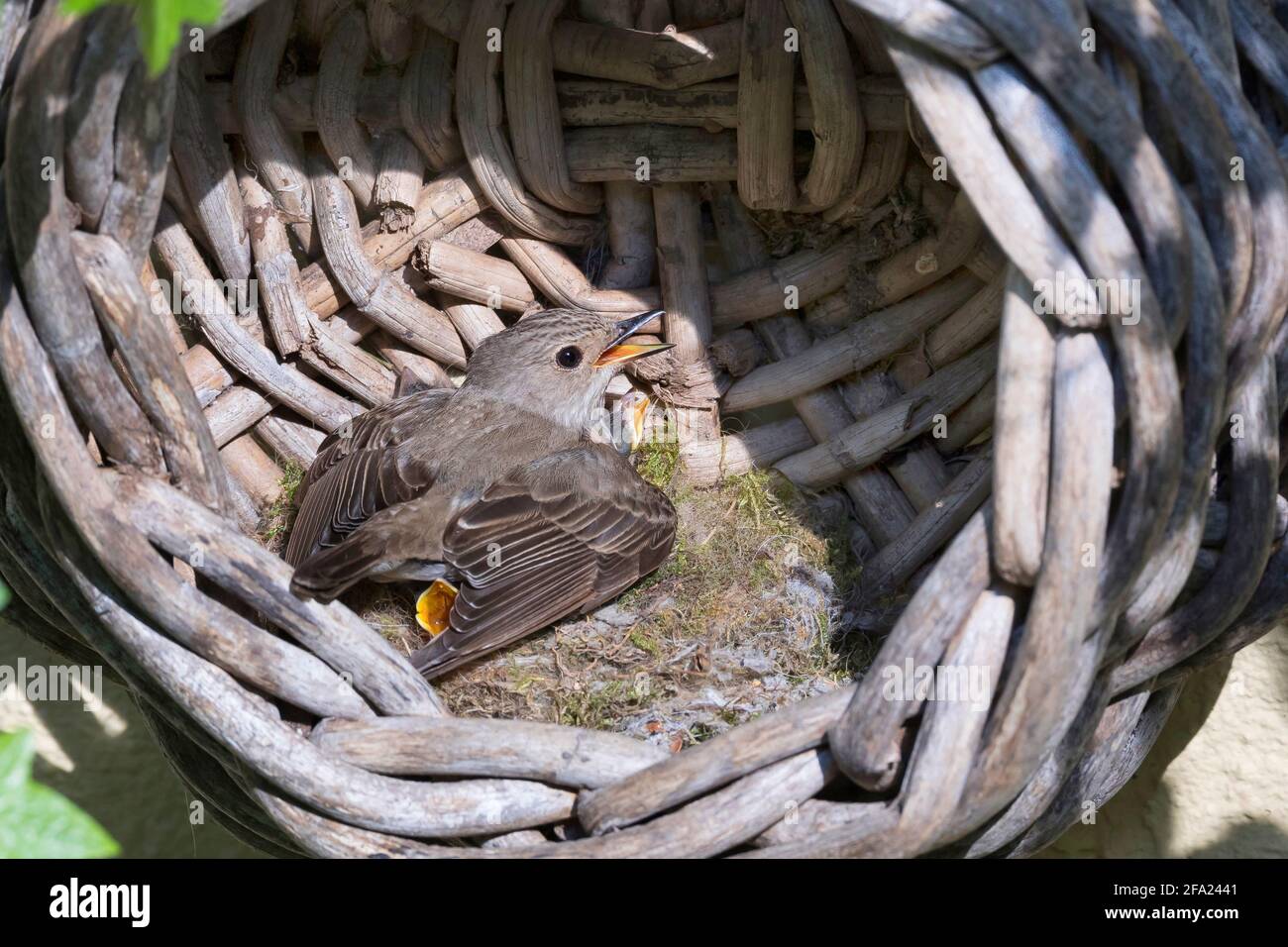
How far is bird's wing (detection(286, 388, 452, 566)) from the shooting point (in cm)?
288

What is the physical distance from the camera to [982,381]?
9.24ft

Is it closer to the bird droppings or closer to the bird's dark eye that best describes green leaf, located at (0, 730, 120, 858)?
the bird droppings

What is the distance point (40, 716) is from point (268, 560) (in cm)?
Answer: 120

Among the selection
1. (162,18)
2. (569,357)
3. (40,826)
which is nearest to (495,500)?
(569,357)

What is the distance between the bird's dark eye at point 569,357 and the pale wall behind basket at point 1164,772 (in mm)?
1267

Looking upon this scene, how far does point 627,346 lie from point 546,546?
1.85 feet

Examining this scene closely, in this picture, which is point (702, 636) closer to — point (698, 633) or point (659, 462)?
point (698, 633)

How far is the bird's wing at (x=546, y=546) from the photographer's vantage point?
2.77 meters

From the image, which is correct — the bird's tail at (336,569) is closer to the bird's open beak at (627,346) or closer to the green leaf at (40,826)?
the bird's open beak at (627,346)

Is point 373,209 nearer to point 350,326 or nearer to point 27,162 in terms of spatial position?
point 350,326

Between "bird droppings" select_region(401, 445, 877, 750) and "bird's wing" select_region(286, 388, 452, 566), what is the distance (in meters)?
0.25

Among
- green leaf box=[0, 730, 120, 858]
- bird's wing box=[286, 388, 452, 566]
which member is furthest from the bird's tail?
green leaf box=[0, 730, 120, 858]

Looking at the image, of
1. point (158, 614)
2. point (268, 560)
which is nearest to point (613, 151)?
point (268, 560)

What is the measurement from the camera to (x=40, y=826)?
106cm
